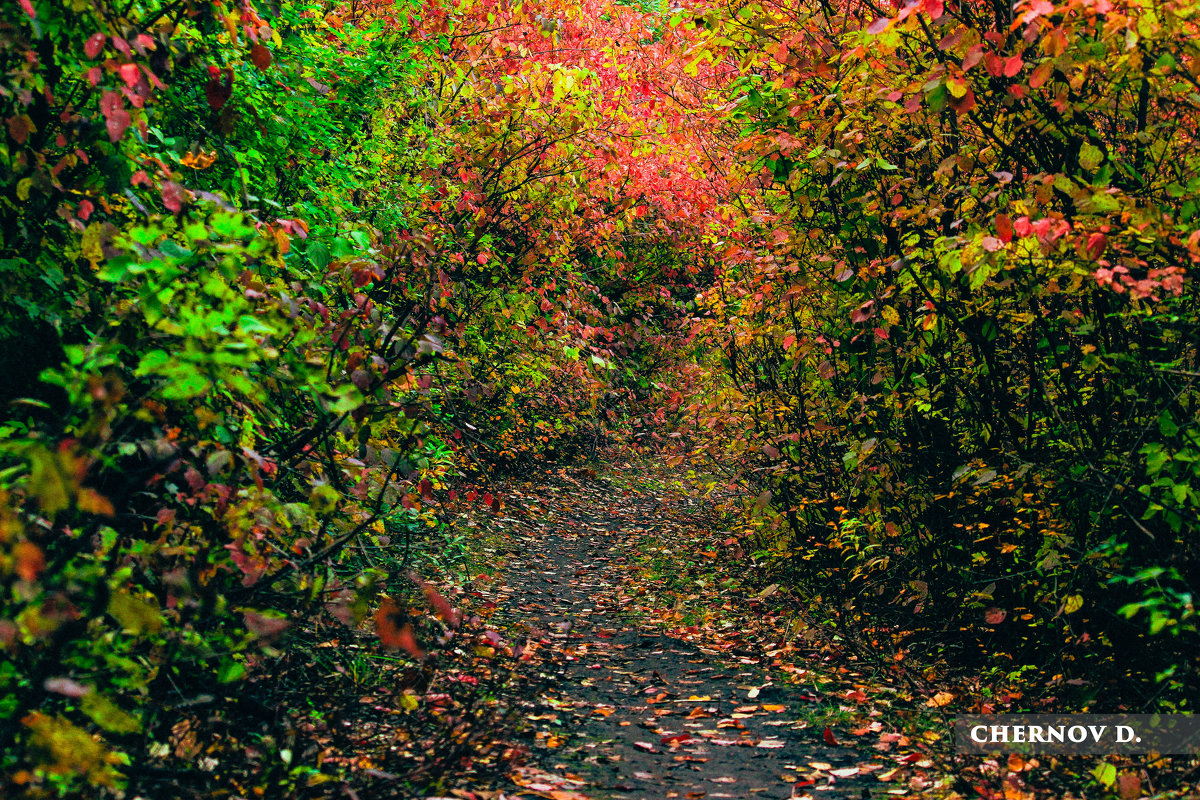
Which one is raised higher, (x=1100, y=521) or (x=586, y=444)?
(x=586, y=444)

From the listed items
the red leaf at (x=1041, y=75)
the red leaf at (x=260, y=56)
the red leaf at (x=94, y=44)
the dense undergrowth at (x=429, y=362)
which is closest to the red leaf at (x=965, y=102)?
the dense undergrowth at (x=429, y=362)

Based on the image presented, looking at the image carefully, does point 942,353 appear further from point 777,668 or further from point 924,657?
point 777,668

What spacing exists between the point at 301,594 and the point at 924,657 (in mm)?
3982

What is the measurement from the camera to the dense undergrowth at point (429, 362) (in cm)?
267

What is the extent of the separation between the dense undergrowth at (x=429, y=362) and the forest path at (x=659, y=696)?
54 centimetres

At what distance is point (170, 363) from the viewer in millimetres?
2430

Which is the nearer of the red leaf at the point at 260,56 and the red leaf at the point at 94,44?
the red leaf at the point at 94,44

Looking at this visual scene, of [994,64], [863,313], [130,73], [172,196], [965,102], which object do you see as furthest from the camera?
[863,313]

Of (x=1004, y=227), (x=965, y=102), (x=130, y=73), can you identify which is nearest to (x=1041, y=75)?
(x=965, y=102)

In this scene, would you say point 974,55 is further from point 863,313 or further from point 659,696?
point 659,696

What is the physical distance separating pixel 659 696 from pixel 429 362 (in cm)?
259

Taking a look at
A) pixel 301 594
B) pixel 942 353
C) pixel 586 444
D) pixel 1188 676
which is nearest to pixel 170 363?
pixel 301 594

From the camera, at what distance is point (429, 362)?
14.2ft

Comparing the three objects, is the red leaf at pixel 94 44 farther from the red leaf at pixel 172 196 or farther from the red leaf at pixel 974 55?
the red leaf at pixel 974 55
